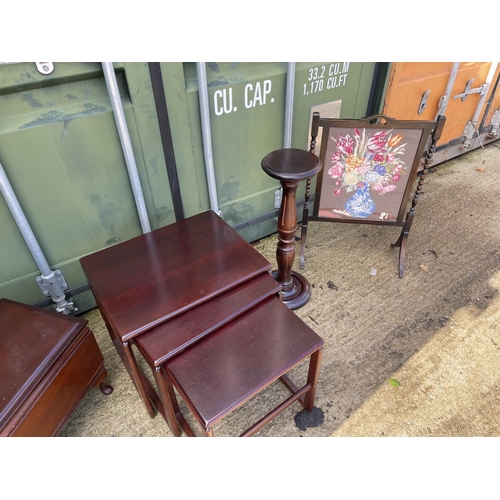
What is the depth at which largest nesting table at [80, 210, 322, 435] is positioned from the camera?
121cm

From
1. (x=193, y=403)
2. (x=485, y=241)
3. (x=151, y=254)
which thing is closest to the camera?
(x=193, y=403)

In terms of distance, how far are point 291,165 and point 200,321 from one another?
0.75 metres

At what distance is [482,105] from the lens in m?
3.09

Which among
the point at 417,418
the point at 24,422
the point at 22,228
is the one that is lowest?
the point at 417,418

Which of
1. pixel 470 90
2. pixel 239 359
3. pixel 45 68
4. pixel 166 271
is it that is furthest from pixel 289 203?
pixel 470 90

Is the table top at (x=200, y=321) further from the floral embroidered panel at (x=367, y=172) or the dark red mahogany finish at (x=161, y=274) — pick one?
the floral embroidered panel at (x=367, y=172)

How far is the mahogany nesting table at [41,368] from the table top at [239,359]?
0.44 meters

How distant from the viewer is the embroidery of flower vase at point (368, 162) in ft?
6.17

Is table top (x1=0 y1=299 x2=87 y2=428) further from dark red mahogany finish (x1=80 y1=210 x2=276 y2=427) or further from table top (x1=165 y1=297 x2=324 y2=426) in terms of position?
table top (x1=165 y1=297 x2=324 y2=426)

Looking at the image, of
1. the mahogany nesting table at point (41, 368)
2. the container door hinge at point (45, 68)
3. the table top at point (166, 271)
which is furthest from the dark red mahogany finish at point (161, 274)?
the container door hinge at point (45, 68)

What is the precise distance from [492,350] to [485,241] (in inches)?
37.2

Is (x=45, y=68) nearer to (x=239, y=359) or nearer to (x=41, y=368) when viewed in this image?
(x=41, y=368)

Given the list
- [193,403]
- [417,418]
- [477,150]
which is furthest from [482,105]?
[193,403]

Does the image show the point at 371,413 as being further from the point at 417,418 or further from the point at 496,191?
the point at 496,191
